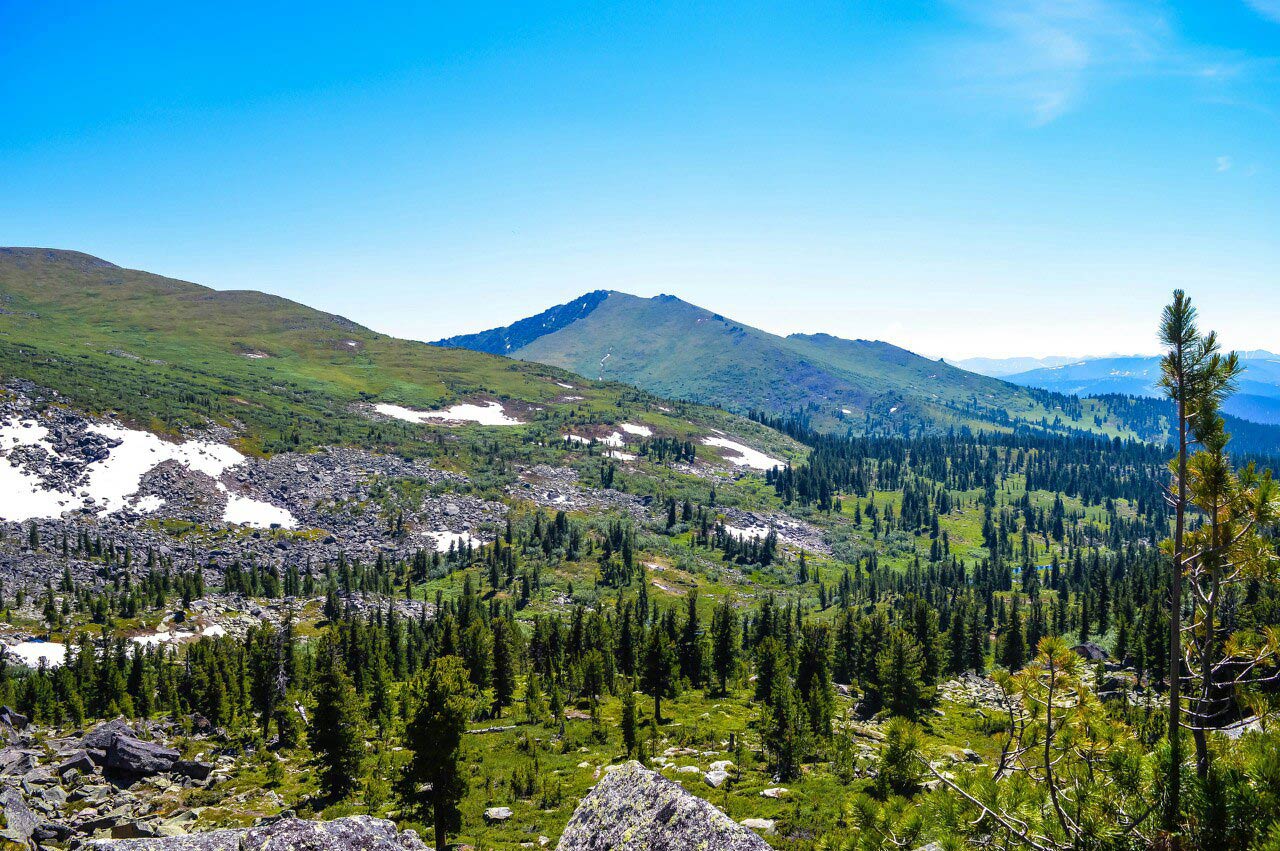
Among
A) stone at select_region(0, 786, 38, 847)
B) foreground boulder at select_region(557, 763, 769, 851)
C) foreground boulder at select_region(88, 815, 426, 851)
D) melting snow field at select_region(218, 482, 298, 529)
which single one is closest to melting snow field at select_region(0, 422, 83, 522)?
melting snow field at select_region(218, 482, 298, 529)

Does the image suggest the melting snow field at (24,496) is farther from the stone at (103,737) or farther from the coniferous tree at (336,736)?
the coniferous tree at (336,736)

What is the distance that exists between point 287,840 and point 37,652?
110456mm

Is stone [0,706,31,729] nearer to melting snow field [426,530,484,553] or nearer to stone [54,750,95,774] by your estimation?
stone [54,750,95,774]

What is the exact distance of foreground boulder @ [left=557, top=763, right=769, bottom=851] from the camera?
1292cm

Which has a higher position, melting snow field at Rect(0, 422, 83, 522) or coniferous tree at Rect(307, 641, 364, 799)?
melting snow field at Rect(0, 422, 83, 522)

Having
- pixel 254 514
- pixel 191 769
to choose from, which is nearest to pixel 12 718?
pixel 191 769

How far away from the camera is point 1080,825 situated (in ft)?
27.9

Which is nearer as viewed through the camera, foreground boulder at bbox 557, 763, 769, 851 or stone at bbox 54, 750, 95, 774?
foreground boulder at bbox 557, 763, 769, 851

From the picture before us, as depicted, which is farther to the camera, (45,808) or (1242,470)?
(45,808)

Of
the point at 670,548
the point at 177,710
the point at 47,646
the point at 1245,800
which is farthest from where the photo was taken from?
the point at 670,548

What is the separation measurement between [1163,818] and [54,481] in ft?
633

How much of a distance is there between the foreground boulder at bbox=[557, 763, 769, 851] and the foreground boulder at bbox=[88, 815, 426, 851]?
4.40 meters

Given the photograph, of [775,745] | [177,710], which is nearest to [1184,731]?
[775,745]

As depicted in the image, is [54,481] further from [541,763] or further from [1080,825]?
[1080,825]
